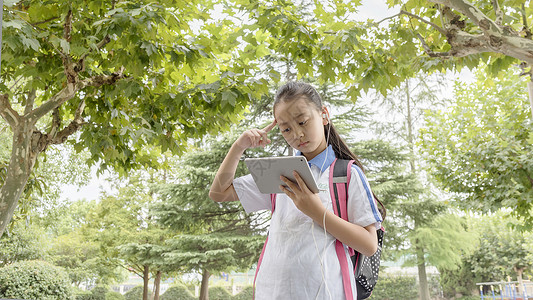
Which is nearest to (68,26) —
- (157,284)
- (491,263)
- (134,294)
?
(157,284)

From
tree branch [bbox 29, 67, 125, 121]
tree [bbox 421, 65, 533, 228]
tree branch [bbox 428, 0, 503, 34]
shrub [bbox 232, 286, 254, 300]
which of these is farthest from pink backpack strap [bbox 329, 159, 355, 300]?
shrub [bbox 232, 286, 254, 300]

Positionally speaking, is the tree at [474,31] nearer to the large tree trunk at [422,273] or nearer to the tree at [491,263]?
the large tree trunk at [422,273]

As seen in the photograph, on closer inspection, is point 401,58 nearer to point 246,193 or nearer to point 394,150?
point 246,193

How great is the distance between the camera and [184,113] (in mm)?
3004

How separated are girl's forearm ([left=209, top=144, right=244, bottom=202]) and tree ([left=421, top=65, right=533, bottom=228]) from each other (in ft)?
16.5

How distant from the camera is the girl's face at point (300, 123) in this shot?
3.38 feet

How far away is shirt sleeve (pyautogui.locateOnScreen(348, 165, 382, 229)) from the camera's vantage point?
942 mm

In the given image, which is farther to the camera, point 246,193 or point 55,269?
point 55,269

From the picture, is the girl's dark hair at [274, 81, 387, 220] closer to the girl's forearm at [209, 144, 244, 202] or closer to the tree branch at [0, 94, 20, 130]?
the girl's forearm at [209, 144, 244, 202]

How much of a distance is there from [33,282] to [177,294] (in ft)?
21.4

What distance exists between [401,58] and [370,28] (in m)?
0.28

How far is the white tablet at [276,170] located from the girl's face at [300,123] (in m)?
0.11

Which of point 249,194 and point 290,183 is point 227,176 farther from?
point 290,183

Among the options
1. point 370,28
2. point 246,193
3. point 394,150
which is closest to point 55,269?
point 370,28
